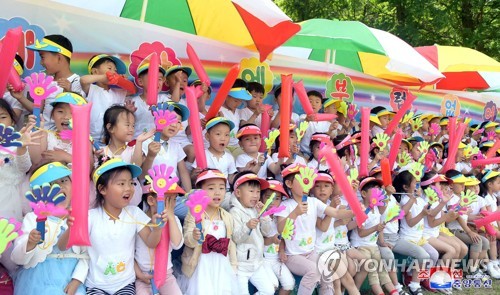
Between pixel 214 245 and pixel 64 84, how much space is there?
5.86 feet

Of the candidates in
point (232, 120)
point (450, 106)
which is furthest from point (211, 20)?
point (450, 106)

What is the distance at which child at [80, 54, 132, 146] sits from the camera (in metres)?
4.13

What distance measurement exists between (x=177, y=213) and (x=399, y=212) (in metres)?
2.36

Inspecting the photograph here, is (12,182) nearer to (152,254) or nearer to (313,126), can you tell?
(152,254)

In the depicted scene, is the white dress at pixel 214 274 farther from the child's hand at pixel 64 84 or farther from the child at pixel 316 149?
the child at pixel 316 149

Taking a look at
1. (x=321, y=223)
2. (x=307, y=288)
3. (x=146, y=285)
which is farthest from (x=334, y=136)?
(x=146, y=285)

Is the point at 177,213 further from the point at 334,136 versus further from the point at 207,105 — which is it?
the point at 334,136

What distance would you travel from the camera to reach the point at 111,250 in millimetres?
3273

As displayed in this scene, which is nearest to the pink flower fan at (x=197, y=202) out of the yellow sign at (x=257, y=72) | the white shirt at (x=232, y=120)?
the white shirt at (x=232, y=120)

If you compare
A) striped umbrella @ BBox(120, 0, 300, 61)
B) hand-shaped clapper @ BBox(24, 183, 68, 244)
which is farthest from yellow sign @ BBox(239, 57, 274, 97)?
hand-shaped clapper @ BBox(24, 183, 68, 244)

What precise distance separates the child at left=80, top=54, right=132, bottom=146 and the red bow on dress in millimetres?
1270

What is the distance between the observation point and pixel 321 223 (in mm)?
4699

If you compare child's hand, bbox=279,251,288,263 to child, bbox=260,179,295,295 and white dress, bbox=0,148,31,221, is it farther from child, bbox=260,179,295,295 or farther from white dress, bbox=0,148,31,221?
white dress, bbox=0,148,31,221

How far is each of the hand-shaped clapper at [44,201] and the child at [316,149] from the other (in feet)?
10.7
